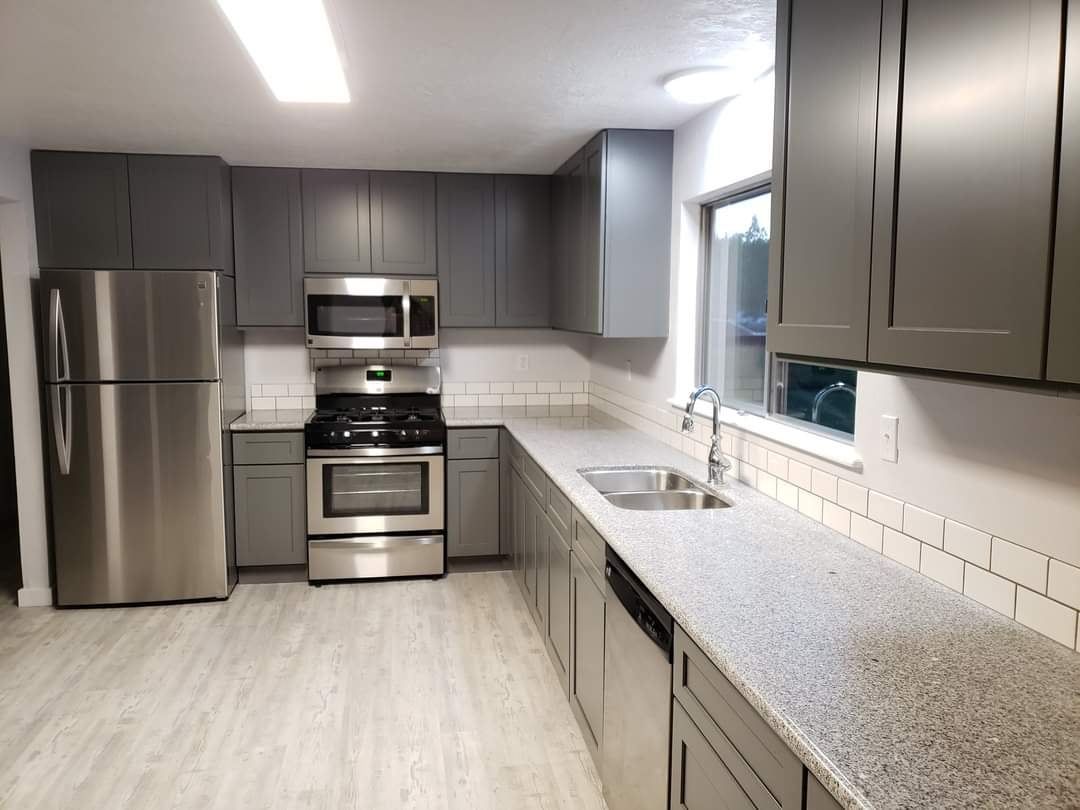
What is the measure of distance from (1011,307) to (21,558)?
14.7 feet

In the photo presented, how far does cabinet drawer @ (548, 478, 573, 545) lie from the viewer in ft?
9.23

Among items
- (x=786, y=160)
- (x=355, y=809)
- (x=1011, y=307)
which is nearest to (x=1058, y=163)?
(x=1011, y=307)

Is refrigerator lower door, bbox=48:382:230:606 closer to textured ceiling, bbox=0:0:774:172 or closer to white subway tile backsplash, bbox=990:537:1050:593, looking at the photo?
textured ceiling, bbox=0:0:774:172

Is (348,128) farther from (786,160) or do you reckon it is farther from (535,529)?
(786,160)

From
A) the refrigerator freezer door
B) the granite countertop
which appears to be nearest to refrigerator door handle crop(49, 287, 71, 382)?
the refrigerator freezer door

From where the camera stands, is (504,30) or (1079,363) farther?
(504,30)

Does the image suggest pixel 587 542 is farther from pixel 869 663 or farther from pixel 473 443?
pixel 473 443

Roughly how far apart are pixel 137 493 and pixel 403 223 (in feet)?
6.52

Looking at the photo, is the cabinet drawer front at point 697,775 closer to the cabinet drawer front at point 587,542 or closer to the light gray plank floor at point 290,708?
the cabinet drawer front at point 587,542

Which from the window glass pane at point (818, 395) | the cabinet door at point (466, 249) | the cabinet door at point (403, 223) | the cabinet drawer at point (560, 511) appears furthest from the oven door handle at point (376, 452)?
the window glass pane at point (818, 395)

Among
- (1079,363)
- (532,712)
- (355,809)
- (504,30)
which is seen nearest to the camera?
(1079,363)

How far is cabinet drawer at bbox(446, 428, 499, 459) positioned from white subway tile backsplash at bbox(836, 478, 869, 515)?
2463 millimetres

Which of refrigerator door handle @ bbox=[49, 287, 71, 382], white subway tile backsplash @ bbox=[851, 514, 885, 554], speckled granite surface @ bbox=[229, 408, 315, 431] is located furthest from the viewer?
speckled granite surface @ bbox=[229, 408, 315, 431]

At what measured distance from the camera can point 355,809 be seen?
2.39 m
